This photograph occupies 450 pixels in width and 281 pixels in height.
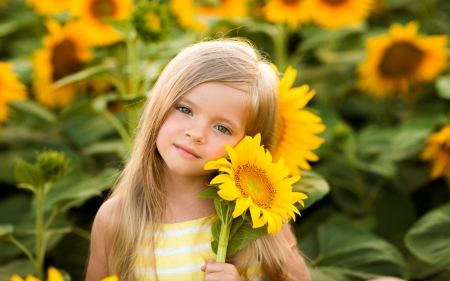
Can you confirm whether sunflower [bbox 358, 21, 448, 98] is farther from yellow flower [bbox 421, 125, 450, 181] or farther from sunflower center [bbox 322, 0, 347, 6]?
yellow flower [bbox 421, 125, 450, 181]

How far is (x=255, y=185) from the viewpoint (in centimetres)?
83

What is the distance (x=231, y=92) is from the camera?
34.7 inches

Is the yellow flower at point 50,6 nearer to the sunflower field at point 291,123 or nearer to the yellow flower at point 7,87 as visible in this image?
the sunflower field at point 291,123

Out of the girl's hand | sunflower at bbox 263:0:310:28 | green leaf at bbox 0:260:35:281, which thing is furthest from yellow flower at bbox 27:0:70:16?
the girl's hand

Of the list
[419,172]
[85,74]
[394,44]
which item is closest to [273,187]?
[85,74]

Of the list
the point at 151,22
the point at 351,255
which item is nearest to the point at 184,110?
the point at 151,22

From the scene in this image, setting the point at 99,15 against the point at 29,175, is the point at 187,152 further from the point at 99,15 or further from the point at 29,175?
the point at 99,15

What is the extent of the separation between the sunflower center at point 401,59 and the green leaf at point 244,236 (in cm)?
90

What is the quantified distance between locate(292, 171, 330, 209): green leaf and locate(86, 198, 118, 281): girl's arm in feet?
0.99

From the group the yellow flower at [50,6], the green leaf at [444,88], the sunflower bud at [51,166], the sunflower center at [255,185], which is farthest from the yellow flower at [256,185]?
the yellow flower at [50,6]

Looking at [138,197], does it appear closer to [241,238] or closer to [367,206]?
[241,238]

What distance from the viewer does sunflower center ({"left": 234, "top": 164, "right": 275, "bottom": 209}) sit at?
2.70 ft

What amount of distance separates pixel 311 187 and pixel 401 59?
0.70m

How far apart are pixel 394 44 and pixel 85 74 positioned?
2.55 feet
